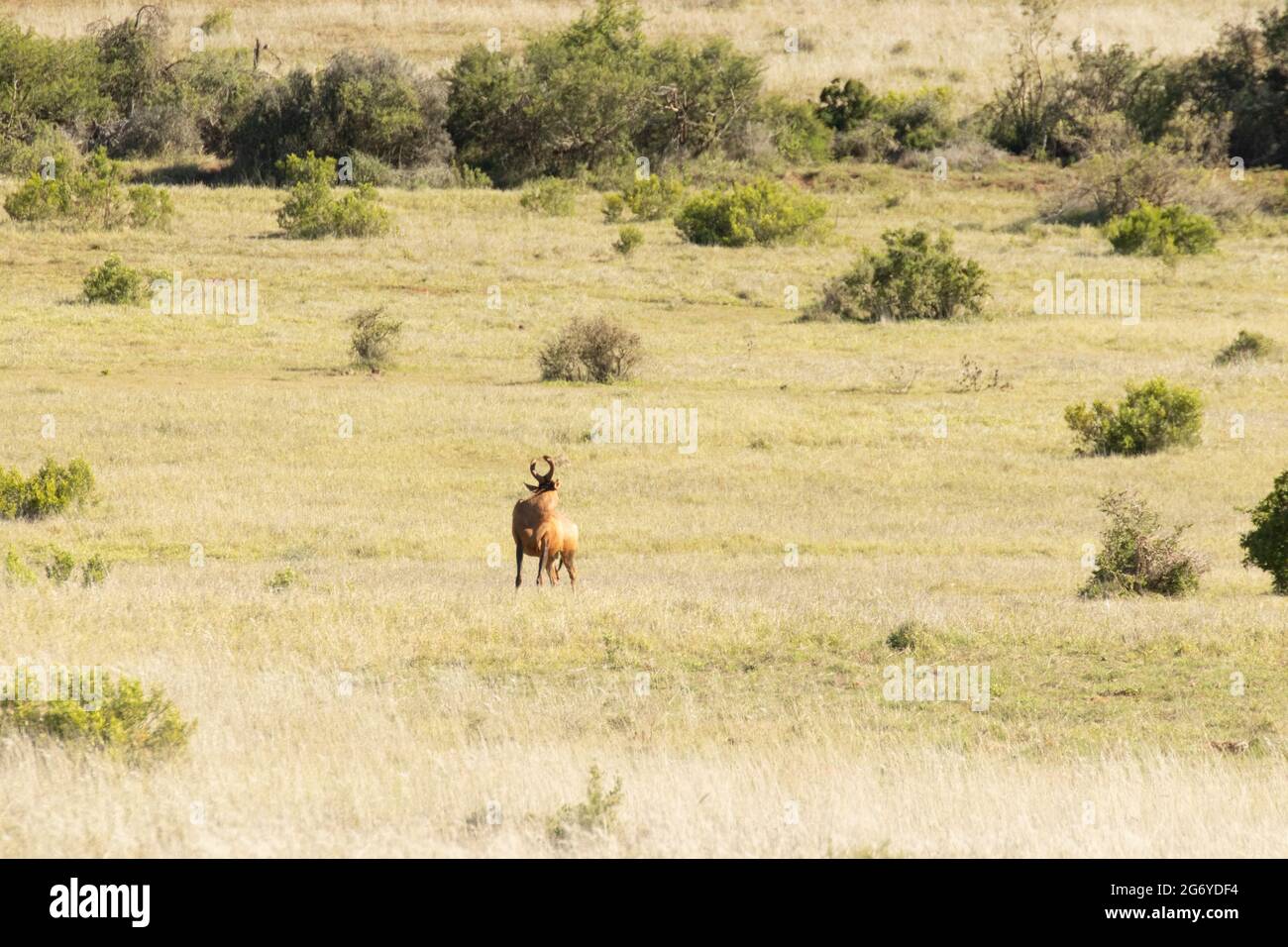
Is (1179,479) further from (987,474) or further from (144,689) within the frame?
(144,689)

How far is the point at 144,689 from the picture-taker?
26.5ft

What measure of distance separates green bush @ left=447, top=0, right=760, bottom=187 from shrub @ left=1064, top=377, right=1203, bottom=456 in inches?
1358

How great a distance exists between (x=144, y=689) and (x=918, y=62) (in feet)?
220

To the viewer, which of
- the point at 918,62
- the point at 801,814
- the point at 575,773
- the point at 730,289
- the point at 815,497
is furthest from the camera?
the point at 918,62

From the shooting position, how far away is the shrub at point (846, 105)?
60.4 metres

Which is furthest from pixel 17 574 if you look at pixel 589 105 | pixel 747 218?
pixel 589 105

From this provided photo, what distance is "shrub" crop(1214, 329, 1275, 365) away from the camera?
91.6 feet

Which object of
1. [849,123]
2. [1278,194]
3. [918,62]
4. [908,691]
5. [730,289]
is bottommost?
[908,691]

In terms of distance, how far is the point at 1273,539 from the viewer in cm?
1379

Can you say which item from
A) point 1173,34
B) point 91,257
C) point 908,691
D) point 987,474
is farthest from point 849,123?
point 908,691

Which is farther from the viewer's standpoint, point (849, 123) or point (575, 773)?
point (849, 123)

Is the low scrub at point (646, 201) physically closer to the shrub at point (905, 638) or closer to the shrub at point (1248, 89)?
the shrub at point (1248, 89)

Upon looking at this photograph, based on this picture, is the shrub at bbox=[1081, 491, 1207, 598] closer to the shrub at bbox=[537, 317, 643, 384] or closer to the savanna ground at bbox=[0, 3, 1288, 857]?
the savanna ground at bbox=[0, 3, 1288, 857]

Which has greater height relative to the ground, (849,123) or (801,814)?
(849,123)
